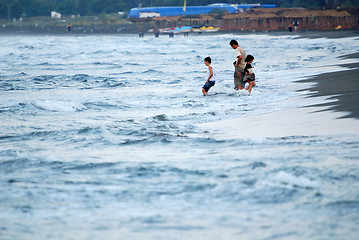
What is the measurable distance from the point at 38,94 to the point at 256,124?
9.57 meters

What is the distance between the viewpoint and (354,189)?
5.72 metres

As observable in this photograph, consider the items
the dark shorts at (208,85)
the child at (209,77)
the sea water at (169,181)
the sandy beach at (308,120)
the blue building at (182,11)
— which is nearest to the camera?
the sea water at (169,181)

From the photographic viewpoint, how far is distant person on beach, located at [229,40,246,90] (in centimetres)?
1378

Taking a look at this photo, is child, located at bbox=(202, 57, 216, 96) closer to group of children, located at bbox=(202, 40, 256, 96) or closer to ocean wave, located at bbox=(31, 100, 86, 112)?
group of children, located at bbox=(202, 40, 256, 96)

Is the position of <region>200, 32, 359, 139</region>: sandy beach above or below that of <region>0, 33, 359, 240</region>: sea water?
above

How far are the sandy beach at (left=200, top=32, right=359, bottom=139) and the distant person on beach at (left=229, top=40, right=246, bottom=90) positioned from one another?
6.90 feet

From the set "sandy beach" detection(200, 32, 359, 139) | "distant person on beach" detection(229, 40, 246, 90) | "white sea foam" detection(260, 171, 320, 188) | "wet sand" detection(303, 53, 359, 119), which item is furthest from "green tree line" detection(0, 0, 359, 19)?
"white sea foam" detection(260, 171, 320, 188)

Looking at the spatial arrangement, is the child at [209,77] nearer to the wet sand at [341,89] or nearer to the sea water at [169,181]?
the wet sand at [341,89]

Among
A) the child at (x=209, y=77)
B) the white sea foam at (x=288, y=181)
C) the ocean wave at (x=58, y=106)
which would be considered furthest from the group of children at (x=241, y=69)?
the white sea foam at (x=288, y=181)

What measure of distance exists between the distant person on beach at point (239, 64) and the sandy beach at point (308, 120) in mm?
2104

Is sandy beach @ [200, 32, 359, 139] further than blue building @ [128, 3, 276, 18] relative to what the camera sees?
No

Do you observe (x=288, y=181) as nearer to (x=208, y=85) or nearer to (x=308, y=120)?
(x=308, y=120)

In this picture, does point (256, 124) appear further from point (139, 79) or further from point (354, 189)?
point (139, 79)

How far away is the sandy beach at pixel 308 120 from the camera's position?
847 centimetres
